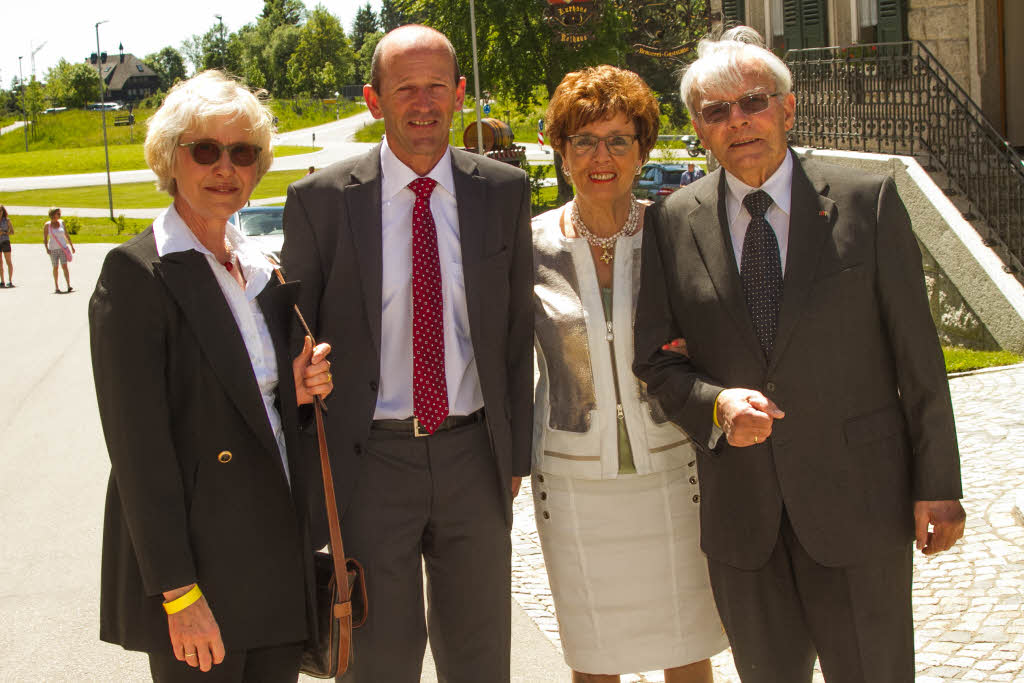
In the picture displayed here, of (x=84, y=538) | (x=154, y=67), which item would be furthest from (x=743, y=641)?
(x=154, y=67)

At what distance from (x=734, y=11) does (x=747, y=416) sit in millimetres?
15794

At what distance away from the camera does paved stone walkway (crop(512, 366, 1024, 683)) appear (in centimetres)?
464

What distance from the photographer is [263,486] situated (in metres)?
3.08

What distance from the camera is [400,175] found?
3828 mm

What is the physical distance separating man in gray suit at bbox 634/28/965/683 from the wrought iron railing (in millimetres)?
8352

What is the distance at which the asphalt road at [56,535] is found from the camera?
5.21 m

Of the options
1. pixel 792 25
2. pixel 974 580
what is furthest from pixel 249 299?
pixel 792 25

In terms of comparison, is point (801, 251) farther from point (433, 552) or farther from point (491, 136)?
point (491, 136)

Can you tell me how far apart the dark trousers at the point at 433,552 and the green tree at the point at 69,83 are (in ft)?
386

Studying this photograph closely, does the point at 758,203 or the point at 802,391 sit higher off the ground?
the point at 758,203

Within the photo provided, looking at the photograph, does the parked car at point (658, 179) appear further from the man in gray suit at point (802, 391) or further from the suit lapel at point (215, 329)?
the suit lapel at point (215, 329)

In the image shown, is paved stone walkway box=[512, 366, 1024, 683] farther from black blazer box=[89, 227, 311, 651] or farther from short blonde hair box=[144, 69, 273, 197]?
short blonde hair box=[144, 69, 273, 197]

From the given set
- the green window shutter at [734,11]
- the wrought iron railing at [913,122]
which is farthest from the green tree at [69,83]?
the wrought iron railing at [913,122]

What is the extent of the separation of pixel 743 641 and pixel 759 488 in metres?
0.48
